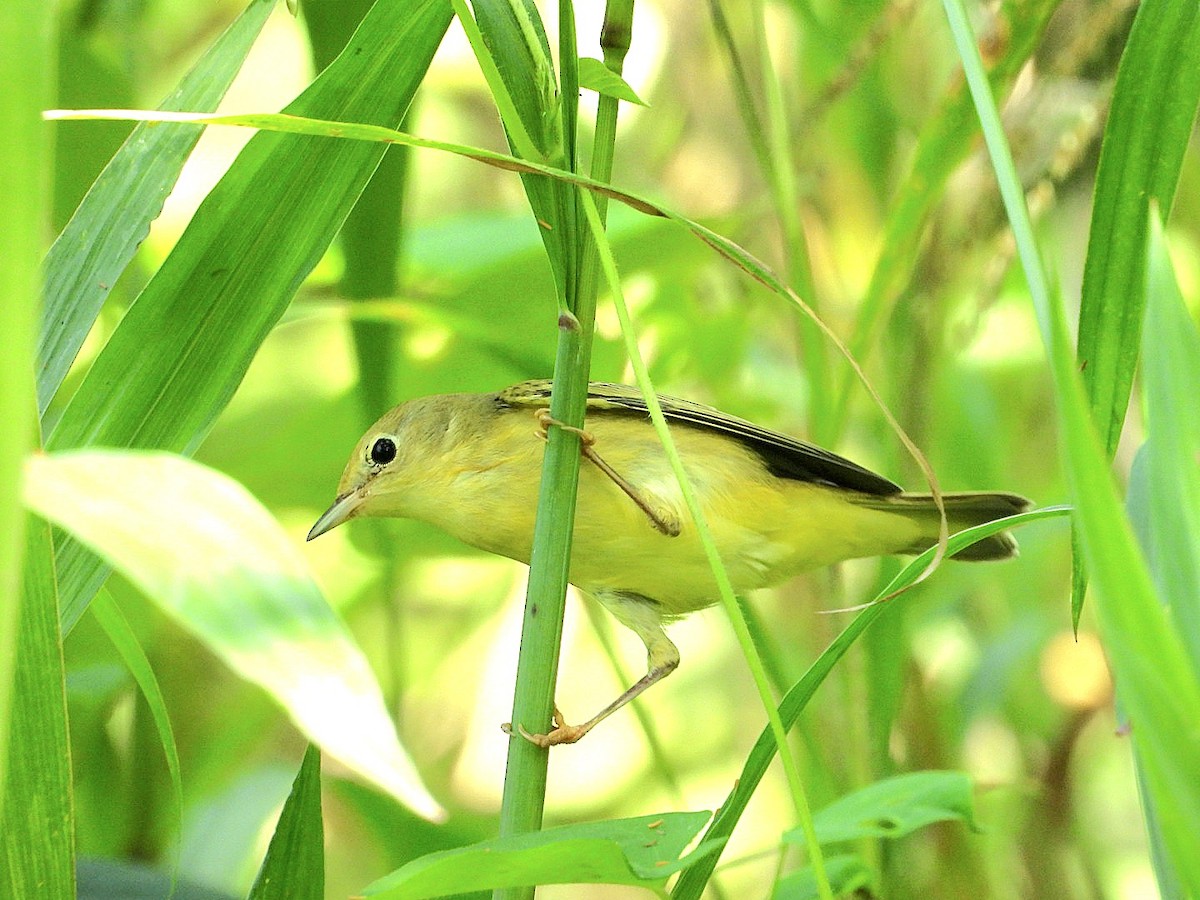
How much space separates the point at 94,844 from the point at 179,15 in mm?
3013

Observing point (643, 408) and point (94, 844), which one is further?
point (94, 844)

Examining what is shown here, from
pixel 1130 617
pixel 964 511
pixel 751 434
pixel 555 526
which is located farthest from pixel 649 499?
pixel 1130 617

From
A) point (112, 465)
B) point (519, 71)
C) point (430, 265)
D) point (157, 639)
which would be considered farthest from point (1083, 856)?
point (112, 465)

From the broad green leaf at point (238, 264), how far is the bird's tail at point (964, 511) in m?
1.35

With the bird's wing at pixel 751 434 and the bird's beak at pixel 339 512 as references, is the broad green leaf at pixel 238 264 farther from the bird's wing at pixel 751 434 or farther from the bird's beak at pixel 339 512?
the bird's beak at pixel 339 512

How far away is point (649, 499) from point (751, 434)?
0.23 metres

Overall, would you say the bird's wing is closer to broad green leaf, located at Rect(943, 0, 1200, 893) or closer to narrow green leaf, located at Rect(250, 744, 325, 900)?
narrow green leaf, located at Rect(250, 744, 325, 900)

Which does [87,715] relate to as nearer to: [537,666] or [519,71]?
[537,666]

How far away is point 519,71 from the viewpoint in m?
1.21

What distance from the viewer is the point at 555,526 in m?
1.28

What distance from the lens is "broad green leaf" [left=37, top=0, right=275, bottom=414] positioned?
1331 millimetres

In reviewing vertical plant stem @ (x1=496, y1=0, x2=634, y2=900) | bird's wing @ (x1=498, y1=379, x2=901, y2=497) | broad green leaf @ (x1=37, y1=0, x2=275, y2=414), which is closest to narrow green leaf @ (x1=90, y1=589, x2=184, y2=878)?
broad green leaf @ (x1=37, y1=0, x2=275, y2=414)

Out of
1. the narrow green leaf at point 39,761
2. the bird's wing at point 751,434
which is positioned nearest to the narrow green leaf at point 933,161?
the bird's wing at point 751,434

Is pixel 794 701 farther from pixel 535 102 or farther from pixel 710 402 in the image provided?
pixel 710 402
